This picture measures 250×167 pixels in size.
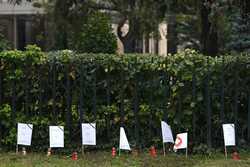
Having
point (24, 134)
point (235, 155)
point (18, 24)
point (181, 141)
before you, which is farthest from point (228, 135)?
point (18, 24)

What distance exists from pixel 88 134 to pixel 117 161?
816 mm

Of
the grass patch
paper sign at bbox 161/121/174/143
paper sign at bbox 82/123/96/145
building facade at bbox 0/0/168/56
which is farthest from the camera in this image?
building facade at bbox 0/0/168/56

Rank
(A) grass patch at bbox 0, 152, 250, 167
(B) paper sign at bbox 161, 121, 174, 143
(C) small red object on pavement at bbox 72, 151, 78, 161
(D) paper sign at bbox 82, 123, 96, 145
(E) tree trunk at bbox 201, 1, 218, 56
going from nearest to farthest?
1. (A) grass patch at bbox 0, 152, 250, 167
2. (C) small red object on pavement at bbox 72, 151, 78, 161
3. (B) paper sign at bbox 161, 121, 174, 143
4. (D) paper sign at bbox 82, 123, 96, 145
5. (E) tree trunk at bbox 201, 1, 218, 56

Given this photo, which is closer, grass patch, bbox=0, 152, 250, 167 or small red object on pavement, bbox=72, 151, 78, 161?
grass patch, bbox=0, 152, 250, 167

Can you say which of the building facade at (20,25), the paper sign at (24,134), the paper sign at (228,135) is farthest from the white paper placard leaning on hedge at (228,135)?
the building facade at (20,25)

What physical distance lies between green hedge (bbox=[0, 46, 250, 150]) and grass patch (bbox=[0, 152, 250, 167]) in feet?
1.33

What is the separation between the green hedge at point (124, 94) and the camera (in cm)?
984

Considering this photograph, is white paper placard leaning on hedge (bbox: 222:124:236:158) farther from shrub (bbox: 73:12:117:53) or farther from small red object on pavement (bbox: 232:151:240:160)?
shrub (bbox: 73:12:117:53)

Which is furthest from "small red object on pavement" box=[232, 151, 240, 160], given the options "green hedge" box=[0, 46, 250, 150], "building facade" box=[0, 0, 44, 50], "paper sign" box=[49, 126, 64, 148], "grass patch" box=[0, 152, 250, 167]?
"building facade" box=[0, 0, 44, 50]

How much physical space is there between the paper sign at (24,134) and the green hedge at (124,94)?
18 centimetres

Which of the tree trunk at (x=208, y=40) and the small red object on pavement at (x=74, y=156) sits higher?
the tree trunk at (x=208, y=40)

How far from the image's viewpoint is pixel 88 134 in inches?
392

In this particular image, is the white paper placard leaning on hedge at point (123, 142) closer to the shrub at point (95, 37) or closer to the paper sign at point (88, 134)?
the paper sign at point (88, 134)

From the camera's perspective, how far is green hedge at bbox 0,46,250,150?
9.84 meters
